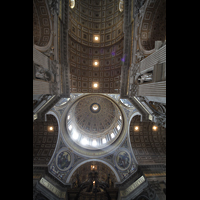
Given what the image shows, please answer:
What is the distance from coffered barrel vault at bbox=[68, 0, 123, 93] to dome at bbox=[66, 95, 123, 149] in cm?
434

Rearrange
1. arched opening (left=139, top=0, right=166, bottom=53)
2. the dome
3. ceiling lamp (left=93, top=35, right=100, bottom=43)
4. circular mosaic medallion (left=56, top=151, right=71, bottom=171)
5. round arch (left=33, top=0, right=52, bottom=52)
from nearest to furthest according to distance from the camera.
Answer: round arch (left=33, top=0, right=52, bottom=52) < arched opening (left=139, top=0, right=166, bottom=53) < ceiling lamp (left=93, top=35, right=100, bottom=43) < circular mosaic medallion (left=56, top=151, right=71, bottom=171) < the dome

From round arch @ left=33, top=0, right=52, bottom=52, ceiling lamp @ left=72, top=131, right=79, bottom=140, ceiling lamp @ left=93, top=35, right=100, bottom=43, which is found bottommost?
ceiling lamp @ left=72, top=131, right=79, bottom=140

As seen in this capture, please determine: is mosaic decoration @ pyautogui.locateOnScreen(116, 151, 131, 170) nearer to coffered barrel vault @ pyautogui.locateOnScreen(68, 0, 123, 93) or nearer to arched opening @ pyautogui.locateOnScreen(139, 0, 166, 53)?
coffered barrel vault @ pyautogui.locateOnScreen(68, 0, 123, 93)

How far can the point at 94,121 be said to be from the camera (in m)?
21.5

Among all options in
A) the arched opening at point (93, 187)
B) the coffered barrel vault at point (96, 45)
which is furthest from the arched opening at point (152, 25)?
the arched opening at point (93, 187)

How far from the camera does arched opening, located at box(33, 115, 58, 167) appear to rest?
1317cm

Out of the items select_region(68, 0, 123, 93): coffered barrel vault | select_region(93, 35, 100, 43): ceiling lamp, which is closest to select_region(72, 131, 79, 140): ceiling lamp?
select_region(68, 0, 123, 93): coffered barrel vault

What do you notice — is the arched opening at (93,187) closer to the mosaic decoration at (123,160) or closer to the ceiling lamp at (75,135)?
the mosaic decoration at (123,160)

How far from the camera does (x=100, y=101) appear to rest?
20938 millimetres

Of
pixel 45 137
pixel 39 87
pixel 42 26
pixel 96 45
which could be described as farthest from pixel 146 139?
pixel 42 26

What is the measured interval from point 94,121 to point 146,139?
35.4 feet

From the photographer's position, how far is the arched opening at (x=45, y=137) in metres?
13.2

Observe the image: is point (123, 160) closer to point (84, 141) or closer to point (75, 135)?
point (84, 141)

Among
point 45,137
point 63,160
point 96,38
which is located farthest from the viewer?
point 63,160
